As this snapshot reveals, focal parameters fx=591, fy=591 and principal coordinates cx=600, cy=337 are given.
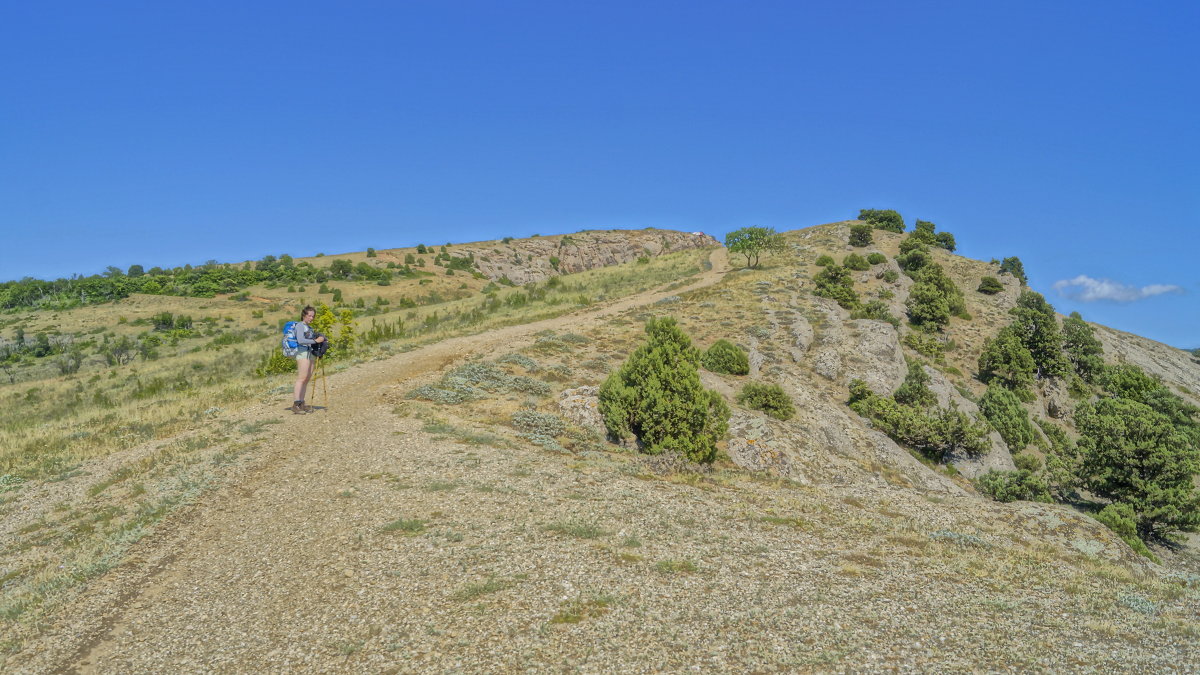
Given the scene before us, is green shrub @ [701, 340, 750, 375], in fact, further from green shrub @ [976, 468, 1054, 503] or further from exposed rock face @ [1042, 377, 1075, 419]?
exposed rock face @ [1042, 377, 1075, 419]

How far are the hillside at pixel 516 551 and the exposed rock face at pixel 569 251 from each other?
254 ft

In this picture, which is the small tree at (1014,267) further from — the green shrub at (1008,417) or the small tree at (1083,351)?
the green shrub at (1008,417)

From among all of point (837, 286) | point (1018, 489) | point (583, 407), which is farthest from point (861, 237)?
point (583, 407)

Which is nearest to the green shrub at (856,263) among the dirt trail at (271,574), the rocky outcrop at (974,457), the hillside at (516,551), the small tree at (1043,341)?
the small tree at (1043,341)

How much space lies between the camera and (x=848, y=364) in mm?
31016

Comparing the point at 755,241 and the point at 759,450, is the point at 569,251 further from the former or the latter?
the point at 759,450

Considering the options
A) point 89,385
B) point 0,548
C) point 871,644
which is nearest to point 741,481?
point 871,644

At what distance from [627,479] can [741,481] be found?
3.45 m

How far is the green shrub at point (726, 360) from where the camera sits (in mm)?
27312

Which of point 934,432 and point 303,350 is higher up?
point 303,350

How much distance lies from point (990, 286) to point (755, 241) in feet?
71.5

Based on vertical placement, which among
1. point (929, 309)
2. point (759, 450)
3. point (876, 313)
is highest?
point (929, 309)

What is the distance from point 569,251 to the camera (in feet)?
376

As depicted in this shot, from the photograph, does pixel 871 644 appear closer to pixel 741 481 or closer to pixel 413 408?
pixel 741 481
